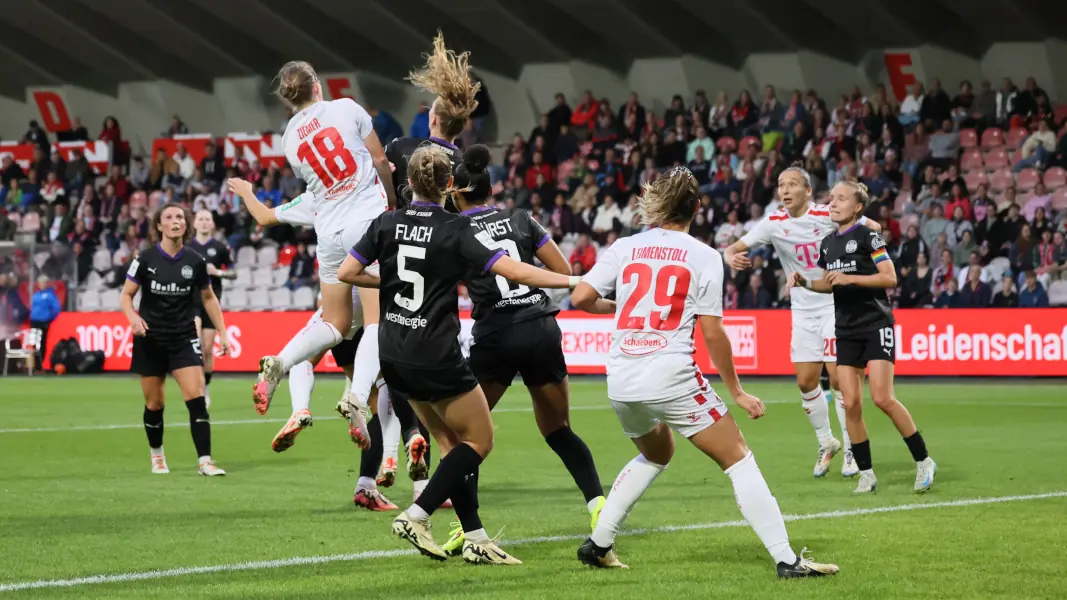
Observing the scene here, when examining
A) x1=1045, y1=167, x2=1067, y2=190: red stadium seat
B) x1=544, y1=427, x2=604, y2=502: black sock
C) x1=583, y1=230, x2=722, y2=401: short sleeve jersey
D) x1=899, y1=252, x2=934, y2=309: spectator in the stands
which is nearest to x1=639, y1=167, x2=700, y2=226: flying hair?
x1=583, y1=230, x2=722, y2=401: short sleeve jersey

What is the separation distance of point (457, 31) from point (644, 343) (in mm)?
27138

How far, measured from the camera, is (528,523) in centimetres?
876

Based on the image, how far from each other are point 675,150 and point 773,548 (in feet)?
74.7

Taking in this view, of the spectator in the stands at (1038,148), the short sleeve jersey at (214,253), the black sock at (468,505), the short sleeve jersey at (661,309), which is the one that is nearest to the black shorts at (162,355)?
the black sock at (468,505)

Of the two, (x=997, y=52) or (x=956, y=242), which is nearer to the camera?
(x=956, y=242)

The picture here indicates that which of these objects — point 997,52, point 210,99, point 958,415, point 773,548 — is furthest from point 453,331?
point 210,99

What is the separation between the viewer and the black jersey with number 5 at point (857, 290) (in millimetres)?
10438

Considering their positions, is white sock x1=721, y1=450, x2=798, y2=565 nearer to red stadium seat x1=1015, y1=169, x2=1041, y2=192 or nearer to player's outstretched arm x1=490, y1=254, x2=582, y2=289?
player's outstretched arm x1=490, y1=254, x2=582, y2=289

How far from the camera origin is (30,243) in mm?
30844

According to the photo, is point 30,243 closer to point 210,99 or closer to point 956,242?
point 210,99

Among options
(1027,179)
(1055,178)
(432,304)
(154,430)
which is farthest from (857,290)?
(1027,179)

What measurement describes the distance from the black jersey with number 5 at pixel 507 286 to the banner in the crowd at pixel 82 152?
3198 cm

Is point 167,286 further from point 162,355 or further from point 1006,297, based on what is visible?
point 1006,297

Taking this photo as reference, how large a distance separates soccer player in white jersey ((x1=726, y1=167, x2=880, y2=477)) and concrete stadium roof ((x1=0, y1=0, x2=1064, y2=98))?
18247 mm
